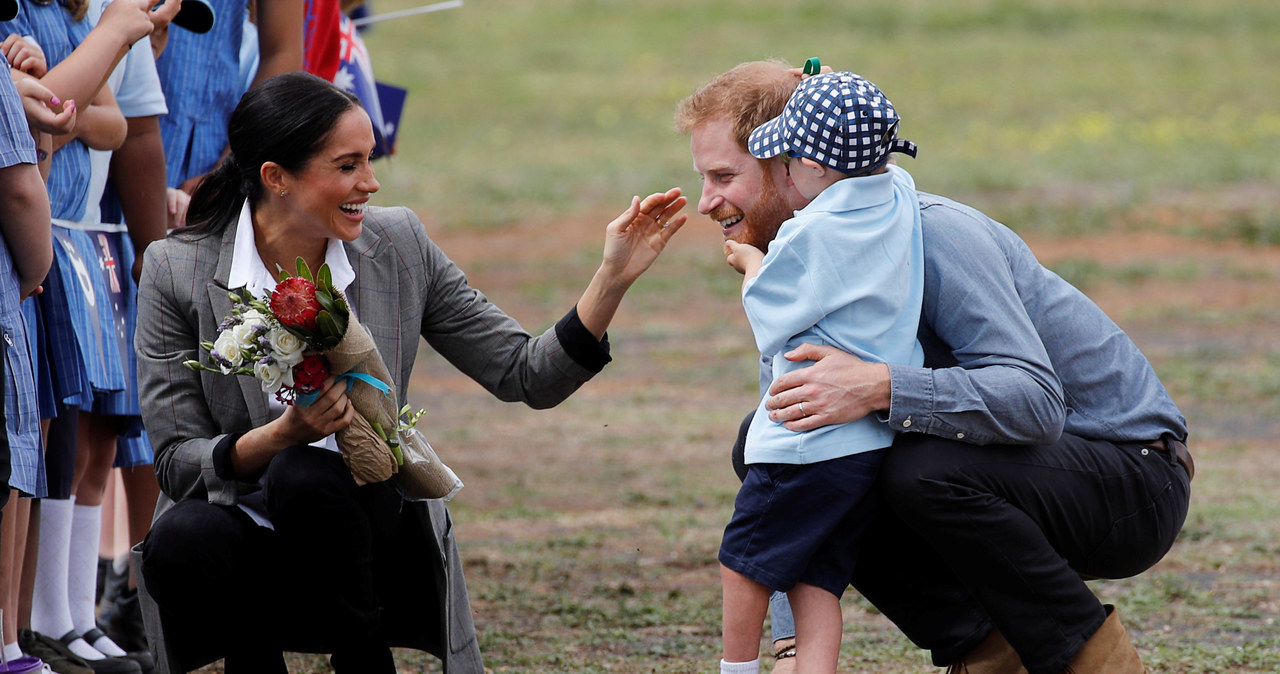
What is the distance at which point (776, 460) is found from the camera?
10.2 feet

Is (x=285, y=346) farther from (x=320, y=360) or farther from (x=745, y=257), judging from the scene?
(x=745, y=257)

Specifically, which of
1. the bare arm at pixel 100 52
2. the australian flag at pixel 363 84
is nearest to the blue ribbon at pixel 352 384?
the bare arm at pixel 100 52

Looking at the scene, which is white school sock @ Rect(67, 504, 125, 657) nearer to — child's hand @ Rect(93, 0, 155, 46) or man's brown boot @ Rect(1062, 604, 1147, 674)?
child's hand @ Rect(93, 0, 155, 46)

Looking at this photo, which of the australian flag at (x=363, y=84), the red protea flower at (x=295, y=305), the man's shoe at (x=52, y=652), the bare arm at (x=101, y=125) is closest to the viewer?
the red protea flower at (x=295, y=305)

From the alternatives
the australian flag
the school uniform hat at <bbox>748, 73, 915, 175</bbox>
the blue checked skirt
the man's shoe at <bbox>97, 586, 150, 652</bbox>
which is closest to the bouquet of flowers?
the blue checked skirt

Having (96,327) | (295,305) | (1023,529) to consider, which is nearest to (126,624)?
(96,327)

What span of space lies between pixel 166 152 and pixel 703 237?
10.6m

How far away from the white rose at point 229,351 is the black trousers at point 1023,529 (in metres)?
1.26

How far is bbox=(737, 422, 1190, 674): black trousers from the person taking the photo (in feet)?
10.1

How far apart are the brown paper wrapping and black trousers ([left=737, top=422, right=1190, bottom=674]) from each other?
949 millimetres

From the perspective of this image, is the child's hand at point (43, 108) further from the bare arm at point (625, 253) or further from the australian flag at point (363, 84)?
the australian flag at point (363, 84)

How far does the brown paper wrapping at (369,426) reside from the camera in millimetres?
3123

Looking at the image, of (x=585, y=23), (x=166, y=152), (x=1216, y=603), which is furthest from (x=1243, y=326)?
(x=585, y=23)

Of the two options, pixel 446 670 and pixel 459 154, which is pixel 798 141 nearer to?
pixel 446 670
